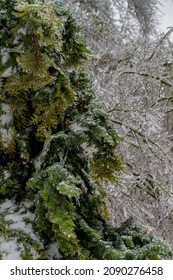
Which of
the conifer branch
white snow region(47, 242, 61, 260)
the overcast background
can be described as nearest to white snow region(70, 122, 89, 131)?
the conifer branch

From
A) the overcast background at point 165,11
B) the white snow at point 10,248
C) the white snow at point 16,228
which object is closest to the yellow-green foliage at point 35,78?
the white snow at point 16,228

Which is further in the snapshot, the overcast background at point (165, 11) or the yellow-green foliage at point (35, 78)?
the overcast background at point (165, 11)

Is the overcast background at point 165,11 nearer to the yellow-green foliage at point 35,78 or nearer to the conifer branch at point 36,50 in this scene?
the yellow-green foliage at point 35,78

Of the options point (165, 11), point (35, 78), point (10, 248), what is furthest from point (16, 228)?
point (165, 11)

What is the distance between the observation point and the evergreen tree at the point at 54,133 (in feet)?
6.35

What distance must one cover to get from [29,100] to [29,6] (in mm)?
708

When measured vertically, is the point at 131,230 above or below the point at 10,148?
below

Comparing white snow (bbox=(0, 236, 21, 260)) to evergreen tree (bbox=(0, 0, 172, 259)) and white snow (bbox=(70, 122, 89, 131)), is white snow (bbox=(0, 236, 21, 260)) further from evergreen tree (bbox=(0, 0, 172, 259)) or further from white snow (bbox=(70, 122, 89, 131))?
white snow (bbox=(70, 122, 89, 131))

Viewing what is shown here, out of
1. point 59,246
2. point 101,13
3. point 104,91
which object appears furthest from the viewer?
point 101,13

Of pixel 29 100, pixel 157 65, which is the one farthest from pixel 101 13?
pixel 29 100

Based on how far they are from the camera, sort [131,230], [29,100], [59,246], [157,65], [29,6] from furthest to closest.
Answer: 1. [157,65]
2. [29,100]
3. [131,230]
4. [59,246]
5. [29,6]

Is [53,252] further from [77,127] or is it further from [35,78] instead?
[35,78]

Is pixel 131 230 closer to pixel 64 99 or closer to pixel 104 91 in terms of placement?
pixel 64 99
